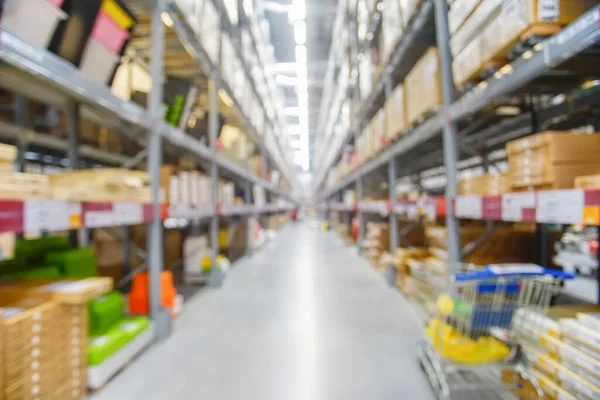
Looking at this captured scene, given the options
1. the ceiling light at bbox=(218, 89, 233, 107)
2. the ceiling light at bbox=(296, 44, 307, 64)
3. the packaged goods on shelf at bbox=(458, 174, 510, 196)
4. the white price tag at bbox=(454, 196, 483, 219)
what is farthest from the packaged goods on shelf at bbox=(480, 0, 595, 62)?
the ceiling light at bbox=(296, 44, 307, 64)

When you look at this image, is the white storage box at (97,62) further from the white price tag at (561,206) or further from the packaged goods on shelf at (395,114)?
the packaged goods on shelf at (395,114)

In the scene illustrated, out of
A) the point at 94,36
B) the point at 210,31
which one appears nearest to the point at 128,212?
the point at 94,36

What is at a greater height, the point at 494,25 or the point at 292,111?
the point at 292,111

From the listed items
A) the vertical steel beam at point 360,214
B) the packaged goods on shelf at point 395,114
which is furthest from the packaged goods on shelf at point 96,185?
the vertical steel beam at point 360,214

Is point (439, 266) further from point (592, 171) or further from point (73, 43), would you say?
point (73, 43)

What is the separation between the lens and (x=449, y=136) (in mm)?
2576

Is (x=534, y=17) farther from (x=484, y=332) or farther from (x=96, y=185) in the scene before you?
(x=96, y=185)

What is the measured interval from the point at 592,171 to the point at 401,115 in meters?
2.29

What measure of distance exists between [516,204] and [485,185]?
480 millimetres

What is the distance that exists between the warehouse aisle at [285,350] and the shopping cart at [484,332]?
0.22m

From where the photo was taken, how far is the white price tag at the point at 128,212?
6.86ft

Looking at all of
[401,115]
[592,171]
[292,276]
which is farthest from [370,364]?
[292,276]

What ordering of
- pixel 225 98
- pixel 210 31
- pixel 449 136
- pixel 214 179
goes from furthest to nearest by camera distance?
pixel 225 98, pixel 214 179, pixel 210 31, pixel 449 136

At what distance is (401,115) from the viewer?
3.71m
